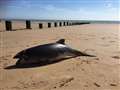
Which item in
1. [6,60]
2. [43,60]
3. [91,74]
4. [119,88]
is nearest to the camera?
[119,88]

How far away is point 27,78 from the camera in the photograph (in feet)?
15.1

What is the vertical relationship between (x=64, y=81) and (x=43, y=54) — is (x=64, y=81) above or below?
below

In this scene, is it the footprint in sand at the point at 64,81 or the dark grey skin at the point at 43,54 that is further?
the dark grey skin at the point at 43,54

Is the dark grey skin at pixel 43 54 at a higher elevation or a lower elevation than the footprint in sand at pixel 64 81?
higher

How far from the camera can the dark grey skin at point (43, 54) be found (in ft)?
18.7

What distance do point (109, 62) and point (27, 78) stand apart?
92.7 inches

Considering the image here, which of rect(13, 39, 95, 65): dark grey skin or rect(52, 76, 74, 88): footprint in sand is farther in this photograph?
rect(13, 39, 95, 65): dark grey skin

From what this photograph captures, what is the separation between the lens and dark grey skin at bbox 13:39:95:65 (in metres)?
5.70

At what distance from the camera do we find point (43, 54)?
583 cm

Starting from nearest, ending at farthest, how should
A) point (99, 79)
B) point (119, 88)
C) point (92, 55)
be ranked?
point (119, 88)
point (99, 79)
point (92, 55)

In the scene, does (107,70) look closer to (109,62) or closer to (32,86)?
(109,62)

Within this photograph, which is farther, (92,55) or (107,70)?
(92,55)

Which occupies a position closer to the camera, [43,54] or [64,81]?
[64,81]

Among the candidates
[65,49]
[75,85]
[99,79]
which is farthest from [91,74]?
[65,49]
